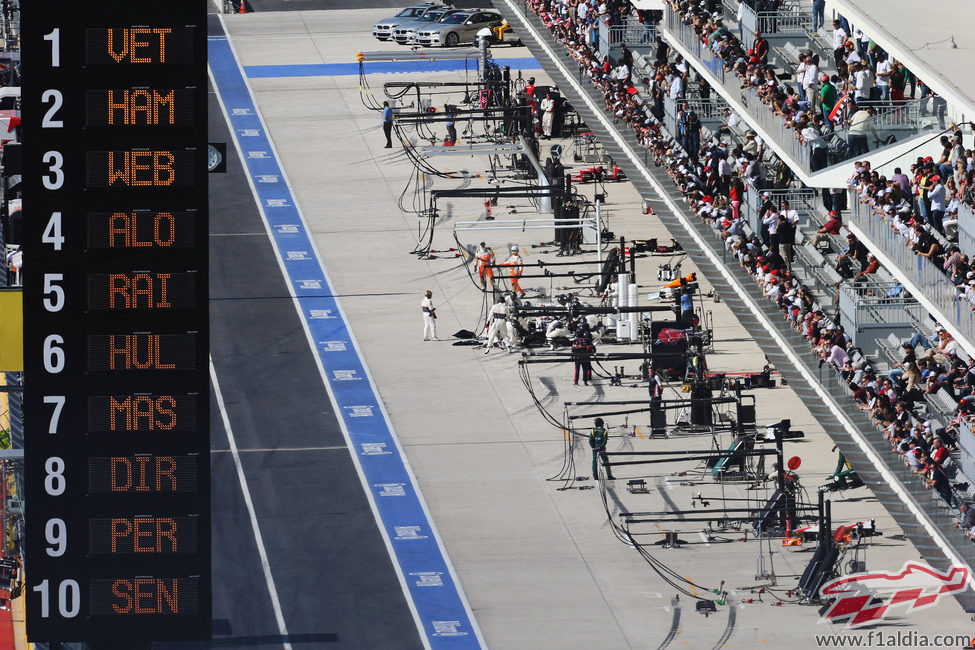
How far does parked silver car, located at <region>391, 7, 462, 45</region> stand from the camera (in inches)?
3226

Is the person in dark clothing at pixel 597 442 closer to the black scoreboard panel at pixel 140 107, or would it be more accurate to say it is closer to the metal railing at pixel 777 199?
the metal railing at pixel 777 199

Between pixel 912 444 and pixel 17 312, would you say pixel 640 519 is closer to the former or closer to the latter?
pixel 912 444

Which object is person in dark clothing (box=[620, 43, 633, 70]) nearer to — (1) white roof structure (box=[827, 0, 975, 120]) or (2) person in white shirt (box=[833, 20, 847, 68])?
(2) person in white shirt (box=[833, 20, 847, 68])

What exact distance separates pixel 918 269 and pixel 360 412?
15.0 m

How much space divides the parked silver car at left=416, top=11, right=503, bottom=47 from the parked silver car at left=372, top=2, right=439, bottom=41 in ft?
4.02

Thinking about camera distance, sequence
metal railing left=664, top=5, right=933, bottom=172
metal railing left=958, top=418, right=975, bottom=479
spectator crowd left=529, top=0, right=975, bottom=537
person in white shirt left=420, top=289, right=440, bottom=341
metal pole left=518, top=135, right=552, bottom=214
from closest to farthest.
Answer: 1. metal railing left=958, top=418, right=975, bottom=479
2. spectator crowd left=529, top=0, right=975, bottom=537
3. metal railing left=664, top=5, right=933, bottom=172
4. person in white shirt left=420, top=289, right=440, bottom=341
5. metal pole left=518, top=135, right=552, bottom=214

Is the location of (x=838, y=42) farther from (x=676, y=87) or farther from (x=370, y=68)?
(x=370, y=68)

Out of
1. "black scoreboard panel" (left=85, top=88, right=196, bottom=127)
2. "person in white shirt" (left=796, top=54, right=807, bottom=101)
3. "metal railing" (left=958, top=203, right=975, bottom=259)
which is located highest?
"black scoreboard panel" (left=85, top=88, right=196, bottom=127)

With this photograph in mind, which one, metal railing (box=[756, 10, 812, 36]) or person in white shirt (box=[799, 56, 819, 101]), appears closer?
person in white shirt (box=[799, 56, 819, 101])

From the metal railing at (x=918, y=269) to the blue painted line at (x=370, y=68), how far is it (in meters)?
A: 38.8

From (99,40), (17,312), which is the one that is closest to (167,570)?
(17,312)

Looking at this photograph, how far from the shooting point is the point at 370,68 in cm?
8062

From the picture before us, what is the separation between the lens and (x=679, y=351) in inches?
1956

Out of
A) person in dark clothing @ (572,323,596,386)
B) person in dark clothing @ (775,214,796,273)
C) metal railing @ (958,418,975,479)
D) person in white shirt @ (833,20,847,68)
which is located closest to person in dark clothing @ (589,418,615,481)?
person in dark clothing @ (572,323,596,386)
